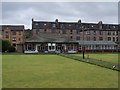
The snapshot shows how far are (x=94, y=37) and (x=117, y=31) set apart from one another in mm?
9612

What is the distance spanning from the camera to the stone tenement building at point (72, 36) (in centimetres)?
7344

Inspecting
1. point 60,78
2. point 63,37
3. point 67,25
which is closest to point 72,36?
point 67,25

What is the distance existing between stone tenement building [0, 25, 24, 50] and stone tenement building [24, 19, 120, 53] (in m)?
5.01

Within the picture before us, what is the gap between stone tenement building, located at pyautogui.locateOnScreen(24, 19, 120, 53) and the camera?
7344cm

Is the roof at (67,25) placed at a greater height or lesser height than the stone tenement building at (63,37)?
greater

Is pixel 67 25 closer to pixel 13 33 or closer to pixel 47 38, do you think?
pixel 47 38

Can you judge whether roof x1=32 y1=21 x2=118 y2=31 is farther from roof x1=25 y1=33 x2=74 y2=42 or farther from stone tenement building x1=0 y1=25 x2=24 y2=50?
roof x1=25 y1=33 x2=74 y2=42

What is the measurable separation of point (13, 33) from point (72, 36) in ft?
69.3

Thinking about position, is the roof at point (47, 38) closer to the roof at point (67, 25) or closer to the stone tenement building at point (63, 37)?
the stone tenement building at point (63, 37)

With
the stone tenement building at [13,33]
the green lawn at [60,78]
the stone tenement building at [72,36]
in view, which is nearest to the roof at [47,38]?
the stone tenement building at [72,36]

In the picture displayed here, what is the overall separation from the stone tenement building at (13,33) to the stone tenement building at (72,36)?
16.4 feet

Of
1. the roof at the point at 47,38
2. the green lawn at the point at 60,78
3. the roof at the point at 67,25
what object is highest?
the roof at the point at 67,25

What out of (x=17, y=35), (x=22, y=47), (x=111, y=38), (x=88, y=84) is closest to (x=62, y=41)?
(x=22, y=47)

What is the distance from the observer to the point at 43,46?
241ft
